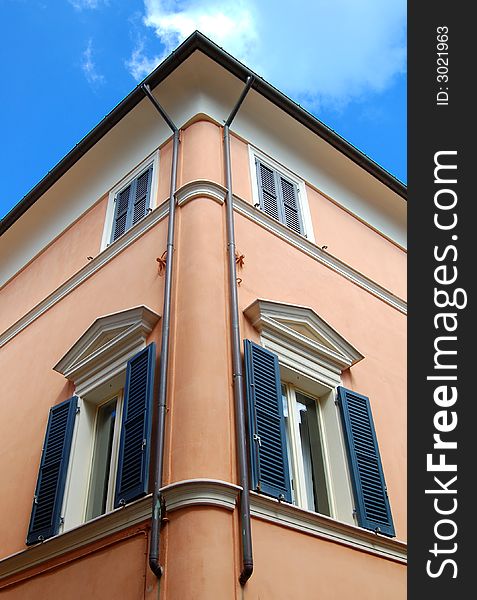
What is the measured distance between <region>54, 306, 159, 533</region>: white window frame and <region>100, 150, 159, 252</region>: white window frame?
227cm

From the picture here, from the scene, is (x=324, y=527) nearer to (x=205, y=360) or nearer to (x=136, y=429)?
(x=205, y=360)

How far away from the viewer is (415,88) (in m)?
6.35

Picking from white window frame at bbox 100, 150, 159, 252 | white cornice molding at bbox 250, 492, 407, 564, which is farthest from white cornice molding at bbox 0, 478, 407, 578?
white window frame at bbox 100, 150, 159, 252

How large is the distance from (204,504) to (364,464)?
8.56 ft

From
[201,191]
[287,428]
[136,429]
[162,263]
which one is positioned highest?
[201,191]

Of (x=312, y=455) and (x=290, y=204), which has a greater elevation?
(x=290, y=204)

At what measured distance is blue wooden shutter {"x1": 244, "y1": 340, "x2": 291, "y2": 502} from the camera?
6.05 metres

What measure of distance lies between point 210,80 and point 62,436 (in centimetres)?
590

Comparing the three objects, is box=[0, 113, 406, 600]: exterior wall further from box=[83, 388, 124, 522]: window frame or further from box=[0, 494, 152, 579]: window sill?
box=[83, 388, 124, 522]: window frame

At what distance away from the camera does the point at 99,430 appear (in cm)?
764

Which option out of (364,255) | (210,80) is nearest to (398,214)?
(364,255)

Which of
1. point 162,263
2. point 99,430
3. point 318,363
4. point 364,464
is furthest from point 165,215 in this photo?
point 364,464

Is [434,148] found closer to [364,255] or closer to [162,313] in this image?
[162,313]

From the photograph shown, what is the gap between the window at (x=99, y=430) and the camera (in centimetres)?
646
